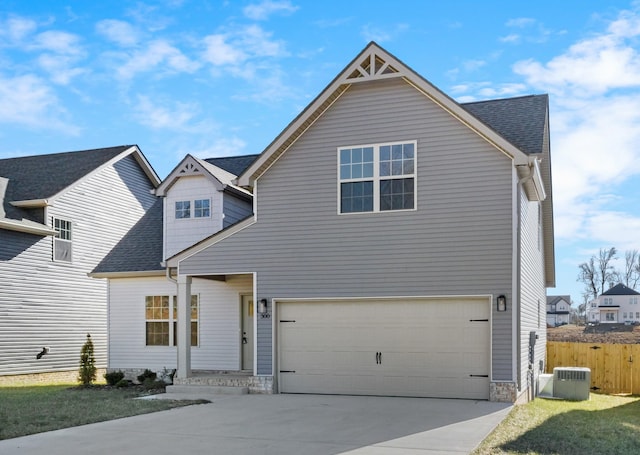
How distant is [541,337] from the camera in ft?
70.1

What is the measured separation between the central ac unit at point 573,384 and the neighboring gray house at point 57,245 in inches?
590

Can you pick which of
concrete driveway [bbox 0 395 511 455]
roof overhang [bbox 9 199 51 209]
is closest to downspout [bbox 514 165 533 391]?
concrete driveway [bbox 0 395 511 455]

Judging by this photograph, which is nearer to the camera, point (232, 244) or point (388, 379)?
point (388, 379)

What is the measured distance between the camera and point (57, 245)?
884 inches

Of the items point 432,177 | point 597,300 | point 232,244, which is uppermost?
point 432,177

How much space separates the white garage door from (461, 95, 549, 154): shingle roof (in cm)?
382

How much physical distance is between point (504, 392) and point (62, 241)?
1539cm

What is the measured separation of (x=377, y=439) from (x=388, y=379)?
528 centimetres

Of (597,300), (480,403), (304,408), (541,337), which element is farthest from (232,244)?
(597,300)

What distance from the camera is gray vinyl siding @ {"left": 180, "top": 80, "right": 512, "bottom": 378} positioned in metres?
14.3

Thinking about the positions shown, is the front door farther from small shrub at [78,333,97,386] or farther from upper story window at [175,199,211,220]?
small shrub at [78,333,97,386]

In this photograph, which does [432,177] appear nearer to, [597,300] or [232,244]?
[232,244]

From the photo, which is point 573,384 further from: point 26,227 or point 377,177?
point 26,227

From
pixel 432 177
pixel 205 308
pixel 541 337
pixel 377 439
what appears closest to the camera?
pixel 377 439
